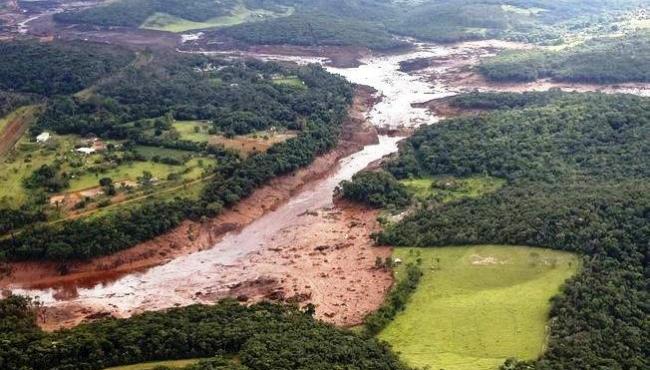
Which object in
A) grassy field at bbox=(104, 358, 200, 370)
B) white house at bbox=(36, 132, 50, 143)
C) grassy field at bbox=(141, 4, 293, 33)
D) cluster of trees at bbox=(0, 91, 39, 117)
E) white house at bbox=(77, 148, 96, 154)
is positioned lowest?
grassy field at bbox=(104, 358, 200, 370)

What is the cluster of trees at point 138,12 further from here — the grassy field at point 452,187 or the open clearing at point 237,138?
the grassy field at point 452,187

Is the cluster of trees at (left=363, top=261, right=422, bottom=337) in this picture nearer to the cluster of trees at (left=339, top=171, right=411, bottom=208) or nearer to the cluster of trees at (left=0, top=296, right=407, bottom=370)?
the cluster of trees at (left=0, top=296, right=407, bottom=370)

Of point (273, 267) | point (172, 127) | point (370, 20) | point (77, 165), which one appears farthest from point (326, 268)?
point (370, 20)

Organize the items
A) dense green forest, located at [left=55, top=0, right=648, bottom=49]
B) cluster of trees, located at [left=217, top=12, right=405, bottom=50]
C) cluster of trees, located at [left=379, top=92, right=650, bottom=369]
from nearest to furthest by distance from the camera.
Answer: cluster of trees, located at [left=379, top=92, right=650, bottom=369]
cluster of trees, located at [left=217, top=12, right=405, bottom=50]
dense green forest, located at [left=55, top=0, right=648, bottom=49]

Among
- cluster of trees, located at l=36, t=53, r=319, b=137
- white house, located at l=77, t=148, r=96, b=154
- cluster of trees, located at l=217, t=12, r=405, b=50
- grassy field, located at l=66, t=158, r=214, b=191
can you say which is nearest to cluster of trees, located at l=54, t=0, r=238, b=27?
cluster of trees, located at l=217, t=12, r=405, b=50

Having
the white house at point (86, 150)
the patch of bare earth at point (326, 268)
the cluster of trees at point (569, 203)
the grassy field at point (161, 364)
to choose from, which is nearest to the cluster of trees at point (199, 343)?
the grassy field at point (161, 364)

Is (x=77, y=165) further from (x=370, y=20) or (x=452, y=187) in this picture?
(x=370, y=20)
